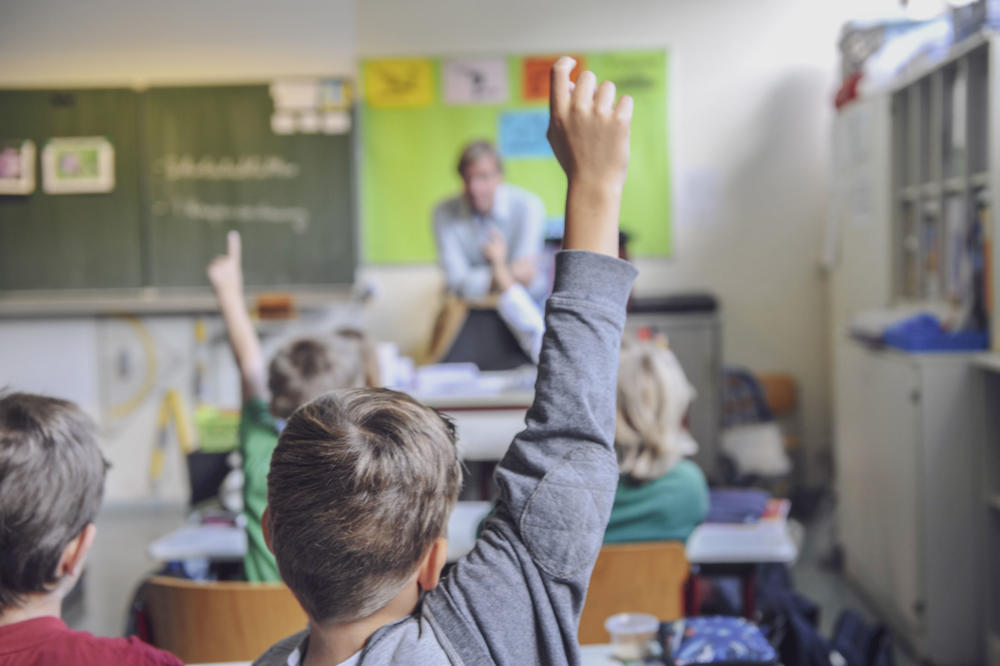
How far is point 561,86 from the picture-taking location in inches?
32.0

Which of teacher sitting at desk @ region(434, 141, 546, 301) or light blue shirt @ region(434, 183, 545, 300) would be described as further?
light blue shirt @ region(434, 183, 545, 300)

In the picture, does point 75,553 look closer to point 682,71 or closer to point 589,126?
point 589,126

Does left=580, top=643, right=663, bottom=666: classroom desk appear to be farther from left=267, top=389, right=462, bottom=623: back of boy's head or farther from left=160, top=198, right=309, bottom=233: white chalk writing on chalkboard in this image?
left=160, top=198, right=309, bottom=233: white chalk writing on chalkboard

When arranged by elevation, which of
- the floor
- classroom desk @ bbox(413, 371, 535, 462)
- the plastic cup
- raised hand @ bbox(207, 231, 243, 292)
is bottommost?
the floor

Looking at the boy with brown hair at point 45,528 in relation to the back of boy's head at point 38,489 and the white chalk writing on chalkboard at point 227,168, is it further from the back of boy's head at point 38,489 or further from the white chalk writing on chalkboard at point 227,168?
the white chalk writing on chalkboard at point 227,168

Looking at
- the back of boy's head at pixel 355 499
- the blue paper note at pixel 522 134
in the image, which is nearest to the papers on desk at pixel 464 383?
the blue paper note at pixel 522 134

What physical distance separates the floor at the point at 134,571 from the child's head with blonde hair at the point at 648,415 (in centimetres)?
145

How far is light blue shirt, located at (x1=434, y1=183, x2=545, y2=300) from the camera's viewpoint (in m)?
4.51

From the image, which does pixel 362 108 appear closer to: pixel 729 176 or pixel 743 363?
pixel 729 176

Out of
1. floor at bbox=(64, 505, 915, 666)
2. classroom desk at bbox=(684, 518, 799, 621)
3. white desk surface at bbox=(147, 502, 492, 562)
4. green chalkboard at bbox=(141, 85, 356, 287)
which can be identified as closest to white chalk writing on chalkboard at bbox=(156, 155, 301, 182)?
green chalkboard at bbox=(141, 85, 356, 287)

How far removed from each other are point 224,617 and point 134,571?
9.42 feet

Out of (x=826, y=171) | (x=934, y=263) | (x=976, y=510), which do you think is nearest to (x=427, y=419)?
(x=976, y=510)

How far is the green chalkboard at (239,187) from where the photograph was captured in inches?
202

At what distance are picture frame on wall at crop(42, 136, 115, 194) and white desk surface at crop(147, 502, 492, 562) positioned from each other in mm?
3391
